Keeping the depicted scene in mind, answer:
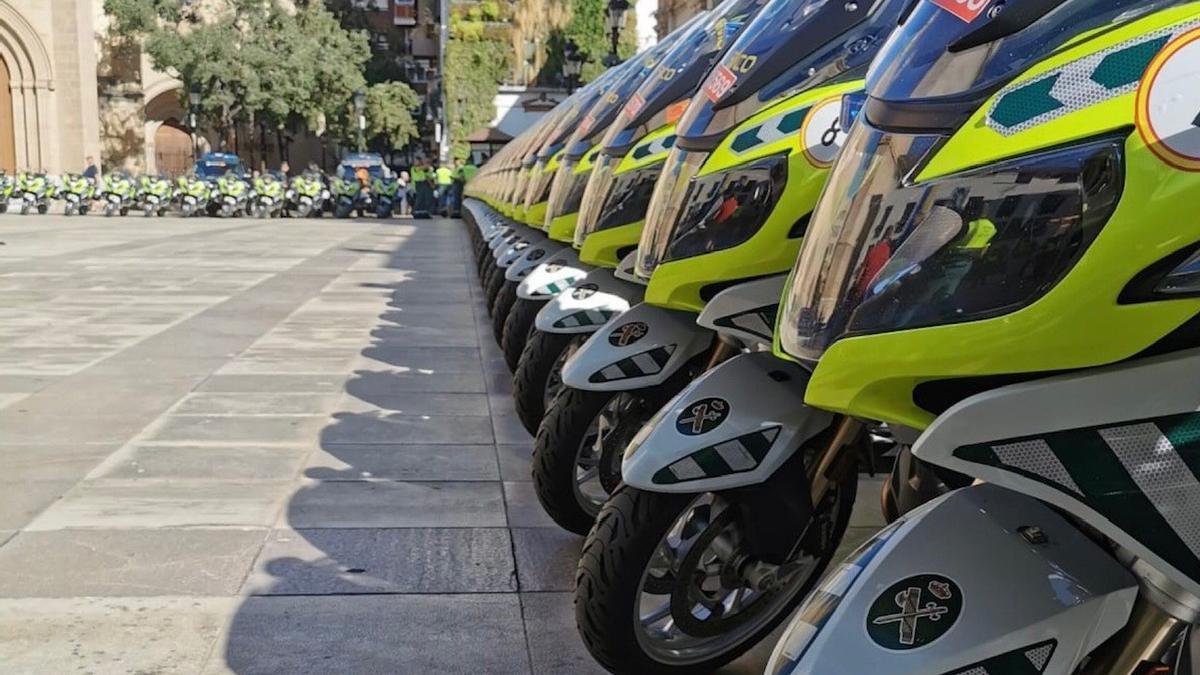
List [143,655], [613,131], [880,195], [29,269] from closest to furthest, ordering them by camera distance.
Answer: [880,195] → [143,655] → [613,131] → [29,269]

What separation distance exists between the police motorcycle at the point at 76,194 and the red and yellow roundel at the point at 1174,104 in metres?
37.1

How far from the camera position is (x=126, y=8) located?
5684 centimetres

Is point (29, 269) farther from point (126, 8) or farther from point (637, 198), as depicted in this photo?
point (126, 8)

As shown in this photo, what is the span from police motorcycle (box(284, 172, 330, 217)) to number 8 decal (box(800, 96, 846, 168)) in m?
34.3

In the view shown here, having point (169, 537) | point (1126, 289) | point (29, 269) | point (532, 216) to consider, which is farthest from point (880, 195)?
point (29, 269)

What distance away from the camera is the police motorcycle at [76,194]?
117 ft

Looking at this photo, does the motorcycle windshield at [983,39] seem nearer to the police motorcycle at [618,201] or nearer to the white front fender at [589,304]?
the police motorcycle at [618,201]

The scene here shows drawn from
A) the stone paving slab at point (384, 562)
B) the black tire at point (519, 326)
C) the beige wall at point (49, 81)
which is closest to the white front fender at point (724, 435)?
the stone paving slab at point (384, 562)

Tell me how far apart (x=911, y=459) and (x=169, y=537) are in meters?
2.92

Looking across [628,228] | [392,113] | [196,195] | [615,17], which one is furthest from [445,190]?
[628,228]

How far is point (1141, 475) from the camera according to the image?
1.93 m

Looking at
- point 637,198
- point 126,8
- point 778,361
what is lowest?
point 778,361

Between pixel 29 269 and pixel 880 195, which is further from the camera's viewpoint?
pixel 29 269

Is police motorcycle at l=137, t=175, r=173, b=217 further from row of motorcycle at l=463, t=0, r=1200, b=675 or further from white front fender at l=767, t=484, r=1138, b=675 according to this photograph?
white front fender at l=767, t=484, r=1138, b=675
